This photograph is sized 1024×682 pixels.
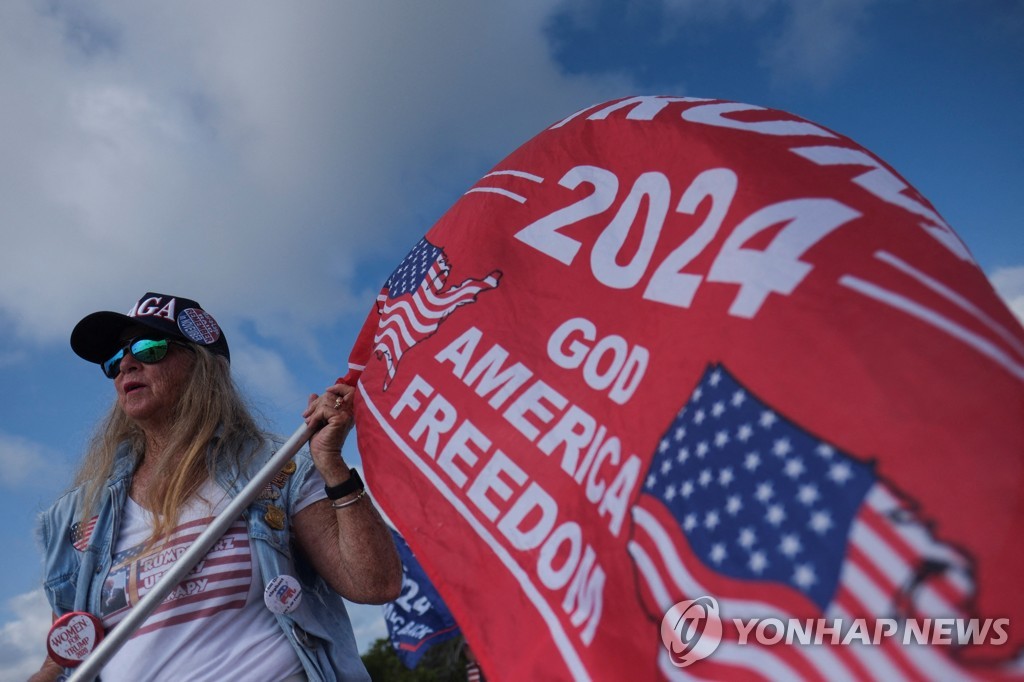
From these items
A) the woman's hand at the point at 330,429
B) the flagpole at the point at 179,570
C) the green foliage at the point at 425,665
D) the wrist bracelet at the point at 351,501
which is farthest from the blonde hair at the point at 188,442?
the green foliage at the point at 425,665

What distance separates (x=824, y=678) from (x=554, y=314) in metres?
1.32

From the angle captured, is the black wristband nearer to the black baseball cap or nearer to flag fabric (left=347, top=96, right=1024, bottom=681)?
flag fabric (left=347, top=96, right=1024, bottom=681)

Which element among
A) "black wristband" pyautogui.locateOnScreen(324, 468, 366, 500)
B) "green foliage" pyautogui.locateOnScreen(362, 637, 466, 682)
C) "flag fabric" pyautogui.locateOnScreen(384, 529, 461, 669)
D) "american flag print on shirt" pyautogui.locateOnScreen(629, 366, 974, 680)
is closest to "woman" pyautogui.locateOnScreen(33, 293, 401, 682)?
"black wristband" pyautogui.locateOnScreen(324, 468, 366, 500)

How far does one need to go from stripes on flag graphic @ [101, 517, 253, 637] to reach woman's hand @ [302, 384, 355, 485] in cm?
39

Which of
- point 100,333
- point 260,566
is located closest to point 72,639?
point 260,566

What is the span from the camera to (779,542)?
1.65 meters

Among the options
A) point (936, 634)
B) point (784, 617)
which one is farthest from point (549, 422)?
point (936, 634)

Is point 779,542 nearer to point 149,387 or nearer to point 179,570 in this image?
point 179,570

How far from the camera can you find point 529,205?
2.92m

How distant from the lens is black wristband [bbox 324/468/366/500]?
2918mm

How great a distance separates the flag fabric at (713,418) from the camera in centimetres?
148

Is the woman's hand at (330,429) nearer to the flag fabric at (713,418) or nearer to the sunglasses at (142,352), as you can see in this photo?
the flag fabric at (713,418)

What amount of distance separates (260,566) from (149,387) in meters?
0.98

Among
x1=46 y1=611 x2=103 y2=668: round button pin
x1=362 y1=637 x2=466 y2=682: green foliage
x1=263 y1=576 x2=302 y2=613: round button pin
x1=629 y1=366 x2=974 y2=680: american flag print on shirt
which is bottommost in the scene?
x1=629 y1=366 x2=974 y2=680: american flag print on shirt
